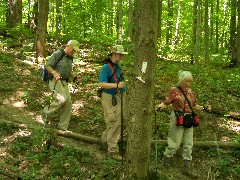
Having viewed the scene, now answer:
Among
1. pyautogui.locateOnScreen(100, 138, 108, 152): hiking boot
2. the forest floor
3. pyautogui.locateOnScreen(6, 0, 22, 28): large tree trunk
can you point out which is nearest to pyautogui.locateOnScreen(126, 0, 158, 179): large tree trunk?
the forest floor

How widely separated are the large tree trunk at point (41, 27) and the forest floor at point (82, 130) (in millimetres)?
597

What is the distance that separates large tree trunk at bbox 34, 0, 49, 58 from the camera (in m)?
12.0

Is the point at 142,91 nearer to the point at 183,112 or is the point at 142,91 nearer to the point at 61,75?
the point at 183,112

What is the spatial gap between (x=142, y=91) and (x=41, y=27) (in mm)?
8654

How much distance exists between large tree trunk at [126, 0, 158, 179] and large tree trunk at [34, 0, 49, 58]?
330 inches

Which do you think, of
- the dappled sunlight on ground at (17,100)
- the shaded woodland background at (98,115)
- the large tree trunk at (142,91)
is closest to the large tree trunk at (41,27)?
the shaded woodland background at (98,115)

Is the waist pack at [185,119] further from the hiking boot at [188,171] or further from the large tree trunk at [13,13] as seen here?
the large tree trunk at [13,13]

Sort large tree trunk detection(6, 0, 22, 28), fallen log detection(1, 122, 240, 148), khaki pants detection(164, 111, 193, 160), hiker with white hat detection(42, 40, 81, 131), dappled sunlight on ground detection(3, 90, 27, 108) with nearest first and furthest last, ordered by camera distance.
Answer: khaki pants detection(164, 111, 193, 160) → hiker with white hat detection(42, 40, 81, 131) → fallen log detection(1, 122, 240, 148) → dappled sunlight on ground detection(3, 90, 27, 108) → large tree trunk detection(6, 0, 22, 28)

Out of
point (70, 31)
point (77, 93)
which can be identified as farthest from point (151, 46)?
point (70, 31)

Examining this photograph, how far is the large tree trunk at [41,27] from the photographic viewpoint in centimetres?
1197

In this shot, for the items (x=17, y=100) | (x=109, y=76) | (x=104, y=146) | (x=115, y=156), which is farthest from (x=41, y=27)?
(x=115, y=156)

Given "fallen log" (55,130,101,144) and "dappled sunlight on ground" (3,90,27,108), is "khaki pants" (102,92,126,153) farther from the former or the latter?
"dappled sunlight on ground" (3,90,27,108)

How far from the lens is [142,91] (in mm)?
4637

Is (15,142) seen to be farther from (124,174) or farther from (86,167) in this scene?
(124,174)
